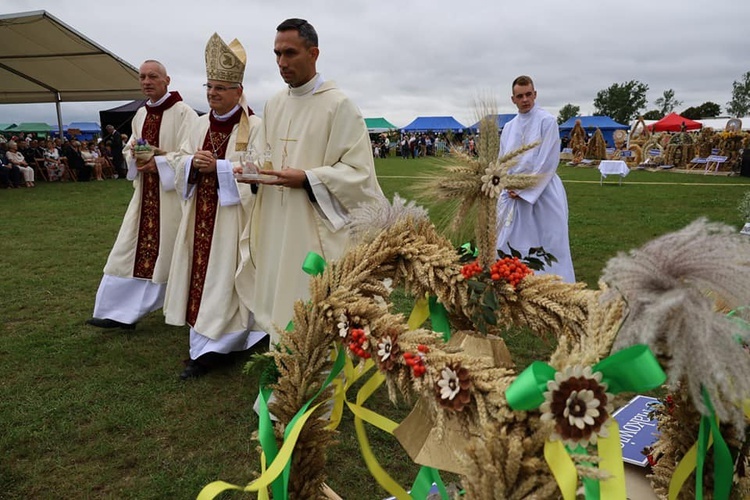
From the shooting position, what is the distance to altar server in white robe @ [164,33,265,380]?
359 cm

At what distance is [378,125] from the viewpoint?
47.2 metres

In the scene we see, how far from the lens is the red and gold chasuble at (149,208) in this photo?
4.38 meters

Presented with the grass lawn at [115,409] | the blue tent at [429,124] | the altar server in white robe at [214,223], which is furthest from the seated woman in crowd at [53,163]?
the blue tent at [429,124]

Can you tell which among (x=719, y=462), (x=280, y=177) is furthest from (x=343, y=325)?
(x=280, y=177)

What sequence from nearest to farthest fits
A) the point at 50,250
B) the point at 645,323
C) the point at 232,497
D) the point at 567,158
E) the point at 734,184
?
1. the point at 645,323
2. the point at 232,497
3. the point at 50,250
4. the point at 734,184
5. the point at 567,158

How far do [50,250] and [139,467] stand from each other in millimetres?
6498

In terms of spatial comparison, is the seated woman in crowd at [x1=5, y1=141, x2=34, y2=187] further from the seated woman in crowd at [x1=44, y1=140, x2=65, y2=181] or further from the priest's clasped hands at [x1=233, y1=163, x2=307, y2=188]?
the priest's clasped hands at [x1=233, y1=163, x2=307, y2=188]

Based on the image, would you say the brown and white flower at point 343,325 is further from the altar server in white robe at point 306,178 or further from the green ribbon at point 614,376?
the altar server in white robe at point 306,178

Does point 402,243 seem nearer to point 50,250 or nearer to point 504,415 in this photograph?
point 504,415

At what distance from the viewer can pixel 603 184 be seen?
17.6 meters

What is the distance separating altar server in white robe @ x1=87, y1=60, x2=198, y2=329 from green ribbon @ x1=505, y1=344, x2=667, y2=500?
3.75 m

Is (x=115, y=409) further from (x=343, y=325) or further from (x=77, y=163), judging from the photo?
(x=77, y=163)

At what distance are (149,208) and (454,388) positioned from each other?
4.00 metres

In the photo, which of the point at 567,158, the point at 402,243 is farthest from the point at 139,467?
the point at 567,158
